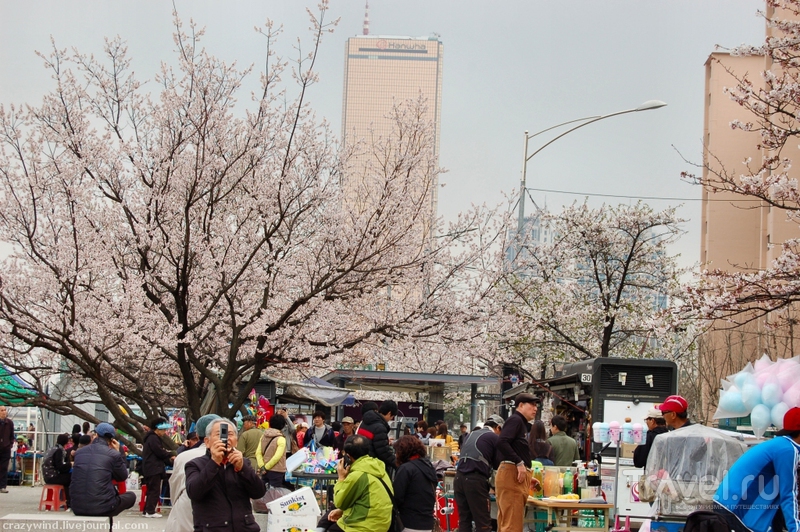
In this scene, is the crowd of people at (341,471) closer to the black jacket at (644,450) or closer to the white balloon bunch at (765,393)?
the black jacket at (644,450)

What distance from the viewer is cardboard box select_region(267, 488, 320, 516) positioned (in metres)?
9.41

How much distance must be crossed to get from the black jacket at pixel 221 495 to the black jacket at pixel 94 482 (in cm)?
473

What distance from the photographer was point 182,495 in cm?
795

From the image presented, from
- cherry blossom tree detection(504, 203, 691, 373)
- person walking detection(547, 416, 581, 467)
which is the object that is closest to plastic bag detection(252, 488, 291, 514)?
person walking detection(547, 416, 581, 467)

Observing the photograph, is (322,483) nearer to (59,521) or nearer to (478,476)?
(478,476)

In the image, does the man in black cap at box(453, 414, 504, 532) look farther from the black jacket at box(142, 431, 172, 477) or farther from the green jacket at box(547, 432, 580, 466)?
the black jacket at box(142, 431, 172, 477)

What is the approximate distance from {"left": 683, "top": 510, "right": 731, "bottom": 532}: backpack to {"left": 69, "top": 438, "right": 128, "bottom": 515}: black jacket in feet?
24.0

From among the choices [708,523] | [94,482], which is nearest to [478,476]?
[94,482]

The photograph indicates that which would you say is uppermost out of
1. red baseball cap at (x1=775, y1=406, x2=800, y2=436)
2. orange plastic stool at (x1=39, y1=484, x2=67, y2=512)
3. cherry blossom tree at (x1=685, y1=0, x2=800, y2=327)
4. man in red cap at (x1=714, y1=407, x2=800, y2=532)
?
cherry blossom tree at (x1=685, y1=0, x2=800, y2=327)

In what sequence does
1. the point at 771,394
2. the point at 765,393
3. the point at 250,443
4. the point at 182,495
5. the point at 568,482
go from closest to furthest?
1. the point at 182,495
2. the point at 771,394
3. the point at 765,393
4. the point at 568,482
5. the point at 250,443

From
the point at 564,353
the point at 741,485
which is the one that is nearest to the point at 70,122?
the point at 741,485

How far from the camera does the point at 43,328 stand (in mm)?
16391

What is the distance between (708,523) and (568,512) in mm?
4658

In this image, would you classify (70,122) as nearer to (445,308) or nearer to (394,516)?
(445,308)
